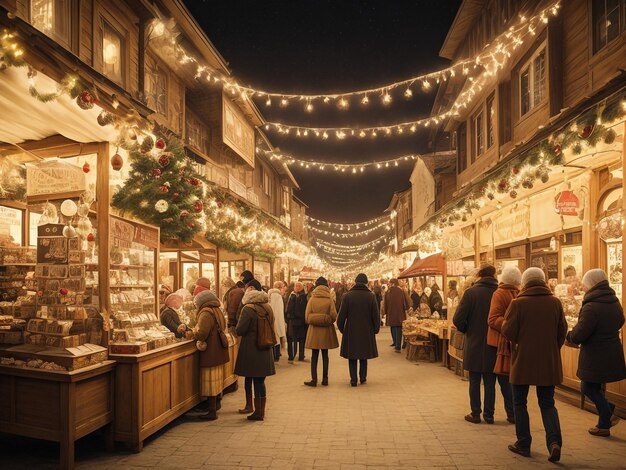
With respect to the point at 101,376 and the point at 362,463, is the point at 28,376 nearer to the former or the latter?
the point at 101,376

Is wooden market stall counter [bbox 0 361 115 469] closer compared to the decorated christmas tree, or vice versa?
wooden market stall counter [bbox 0 361 115 469]

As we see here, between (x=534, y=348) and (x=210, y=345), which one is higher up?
(x=534, y=348)

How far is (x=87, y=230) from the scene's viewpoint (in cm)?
612

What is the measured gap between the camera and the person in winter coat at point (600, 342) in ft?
20.1

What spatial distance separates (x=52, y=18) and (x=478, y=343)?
9915 mm

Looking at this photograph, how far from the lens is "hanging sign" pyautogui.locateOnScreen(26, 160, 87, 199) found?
20.7 feet

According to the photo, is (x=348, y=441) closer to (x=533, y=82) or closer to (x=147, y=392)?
(x=147, y=392)

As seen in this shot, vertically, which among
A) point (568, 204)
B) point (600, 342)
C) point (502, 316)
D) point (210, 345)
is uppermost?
point (568, 204)

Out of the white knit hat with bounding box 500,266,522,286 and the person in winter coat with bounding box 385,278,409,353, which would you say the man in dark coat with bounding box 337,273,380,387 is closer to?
the white knit hat with bounding box 500,266,522,286

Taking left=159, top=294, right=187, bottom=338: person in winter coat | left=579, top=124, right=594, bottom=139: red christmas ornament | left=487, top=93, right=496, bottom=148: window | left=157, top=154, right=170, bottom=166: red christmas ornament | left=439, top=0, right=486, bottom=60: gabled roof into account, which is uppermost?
left=439, top=0, right=486, bottom=60: gabled roof

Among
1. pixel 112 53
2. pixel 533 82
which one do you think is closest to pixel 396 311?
pixel 533 82

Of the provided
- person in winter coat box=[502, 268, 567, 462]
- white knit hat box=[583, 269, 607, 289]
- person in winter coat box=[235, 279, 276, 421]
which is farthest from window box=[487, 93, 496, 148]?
person in winter coat box=[235, 279, 276, 421]

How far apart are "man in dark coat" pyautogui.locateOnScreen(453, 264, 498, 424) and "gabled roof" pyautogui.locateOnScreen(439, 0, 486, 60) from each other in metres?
13.1

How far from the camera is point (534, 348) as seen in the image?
550cm
